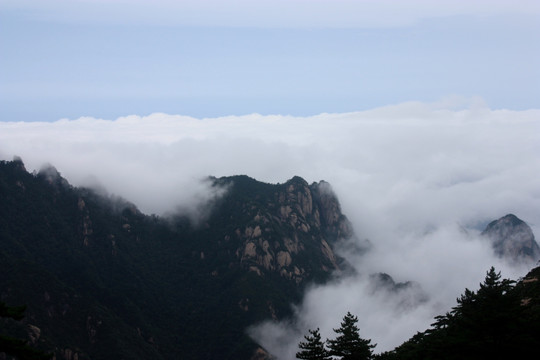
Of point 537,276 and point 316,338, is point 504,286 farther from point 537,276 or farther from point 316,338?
point 537,276

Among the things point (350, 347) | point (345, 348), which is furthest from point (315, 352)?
point (350, 347)

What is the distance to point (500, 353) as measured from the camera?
56.8 meters

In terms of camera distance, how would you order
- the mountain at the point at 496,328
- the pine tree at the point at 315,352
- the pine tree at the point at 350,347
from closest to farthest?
1. the mountain at the point at 496,328
2. the pine tree at the point at 350,347
3. the pine tree at the point at 315,352

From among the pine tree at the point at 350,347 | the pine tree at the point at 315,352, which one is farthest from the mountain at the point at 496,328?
the pine tree at the point at 315,352

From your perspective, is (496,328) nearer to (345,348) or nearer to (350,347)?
(350,347)

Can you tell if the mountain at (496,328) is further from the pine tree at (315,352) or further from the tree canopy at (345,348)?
the pine tree at (315,352)

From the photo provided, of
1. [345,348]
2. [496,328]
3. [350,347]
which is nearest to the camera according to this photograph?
[496,328]

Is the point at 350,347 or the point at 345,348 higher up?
the point at 350,347

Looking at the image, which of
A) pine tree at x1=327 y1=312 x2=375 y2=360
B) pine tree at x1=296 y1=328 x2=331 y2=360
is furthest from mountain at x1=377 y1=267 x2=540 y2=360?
pine tree at x1=296 y1=328 x2=331 y2=360

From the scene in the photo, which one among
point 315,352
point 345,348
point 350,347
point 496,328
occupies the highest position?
point 496,328

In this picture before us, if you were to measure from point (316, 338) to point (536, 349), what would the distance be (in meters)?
33.9

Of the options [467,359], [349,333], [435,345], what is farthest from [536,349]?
[349,333]

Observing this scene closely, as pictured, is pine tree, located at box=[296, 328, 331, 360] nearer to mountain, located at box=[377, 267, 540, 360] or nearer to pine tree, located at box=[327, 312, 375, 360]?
pine tree, located at box=[327, 312, 375, 360]

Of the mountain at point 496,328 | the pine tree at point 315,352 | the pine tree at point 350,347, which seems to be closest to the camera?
the mountain at point 496,328
